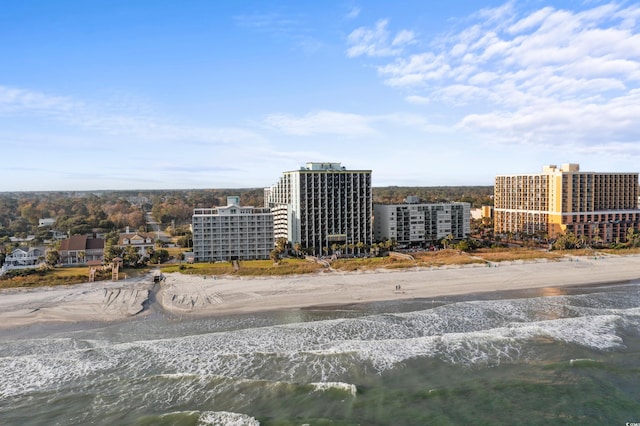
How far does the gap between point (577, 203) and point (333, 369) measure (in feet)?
220

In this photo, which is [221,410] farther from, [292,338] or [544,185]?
[544,185]

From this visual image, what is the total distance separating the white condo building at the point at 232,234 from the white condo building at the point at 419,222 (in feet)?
68.2

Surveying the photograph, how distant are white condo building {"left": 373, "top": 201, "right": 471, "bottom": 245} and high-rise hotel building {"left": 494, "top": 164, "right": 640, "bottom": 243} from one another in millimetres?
13588

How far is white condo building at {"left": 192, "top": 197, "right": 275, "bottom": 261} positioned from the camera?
61344 mm

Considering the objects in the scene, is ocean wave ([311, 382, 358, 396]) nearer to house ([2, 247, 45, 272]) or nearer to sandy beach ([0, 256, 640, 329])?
sandy beach ([0, 256, 640, 329])

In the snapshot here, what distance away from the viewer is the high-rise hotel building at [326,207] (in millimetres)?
67188

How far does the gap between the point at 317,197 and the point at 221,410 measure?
47166 millimetres

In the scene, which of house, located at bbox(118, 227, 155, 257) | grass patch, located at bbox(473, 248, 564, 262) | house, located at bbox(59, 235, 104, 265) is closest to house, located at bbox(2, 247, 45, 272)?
house, located at bbox(59, 235, 104, 265)

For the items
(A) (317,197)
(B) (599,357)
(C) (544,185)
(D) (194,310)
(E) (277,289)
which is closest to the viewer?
(B) (599,357)

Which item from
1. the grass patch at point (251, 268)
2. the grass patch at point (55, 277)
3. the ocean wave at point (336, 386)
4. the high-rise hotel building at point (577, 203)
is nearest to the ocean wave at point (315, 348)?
the ocean wave at point (336, 386)

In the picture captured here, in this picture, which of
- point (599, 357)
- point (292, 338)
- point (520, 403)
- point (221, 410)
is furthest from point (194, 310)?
point (599, 357)

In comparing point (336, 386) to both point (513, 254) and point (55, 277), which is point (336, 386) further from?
point (513, 254)

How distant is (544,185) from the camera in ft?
263

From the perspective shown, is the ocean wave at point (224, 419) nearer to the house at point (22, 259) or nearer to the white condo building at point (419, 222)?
the house at point (22, 259)
